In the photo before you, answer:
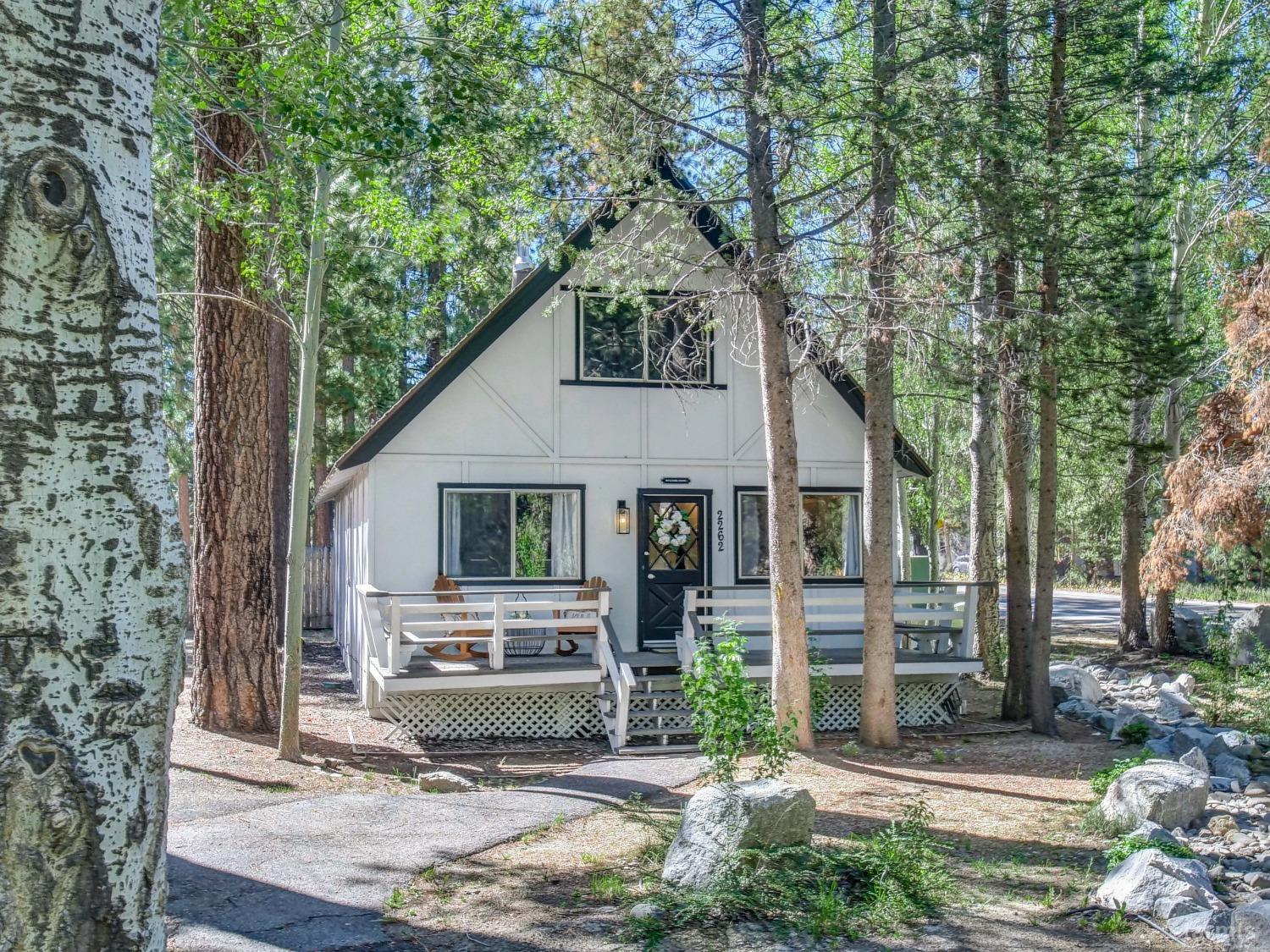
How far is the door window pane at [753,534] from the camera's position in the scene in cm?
1415

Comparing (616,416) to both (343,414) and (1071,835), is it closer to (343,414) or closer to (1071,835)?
(1071,835)

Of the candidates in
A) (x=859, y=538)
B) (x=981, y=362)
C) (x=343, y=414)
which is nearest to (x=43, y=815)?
(x=981, y=362)

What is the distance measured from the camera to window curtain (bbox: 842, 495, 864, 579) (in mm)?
14500

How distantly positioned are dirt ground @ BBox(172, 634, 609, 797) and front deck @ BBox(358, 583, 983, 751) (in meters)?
0.40

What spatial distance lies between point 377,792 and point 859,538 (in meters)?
7.80

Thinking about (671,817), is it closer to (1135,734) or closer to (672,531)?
(1135,734)

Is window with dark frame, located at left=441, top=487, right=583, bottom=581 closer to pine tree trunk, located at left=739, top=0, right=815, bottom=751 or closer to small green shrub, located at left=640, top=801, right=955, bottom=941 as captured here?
pine tree trunk, located at left=739, top=0, right=815, bottom=751

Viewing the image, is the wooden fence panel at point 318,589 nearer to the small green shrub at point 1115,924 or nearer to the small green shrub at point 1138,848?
the small green shrub at point 1138,848

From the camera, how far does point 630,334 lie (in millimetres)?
14117

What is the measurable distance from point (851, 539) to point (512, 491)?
452cm

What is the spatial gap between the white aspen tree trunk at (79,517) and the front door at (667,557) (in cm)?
1119

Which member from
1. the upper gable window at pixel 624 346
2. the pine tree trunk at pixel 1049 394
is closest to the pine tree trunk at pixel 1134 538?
the pine tree trunk at pixel 1049 394

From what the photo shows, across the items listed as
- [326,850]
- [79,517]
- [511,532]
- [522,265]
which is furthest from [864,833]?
[522,265]

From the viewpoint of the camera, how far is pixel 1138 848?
6.59 metres
